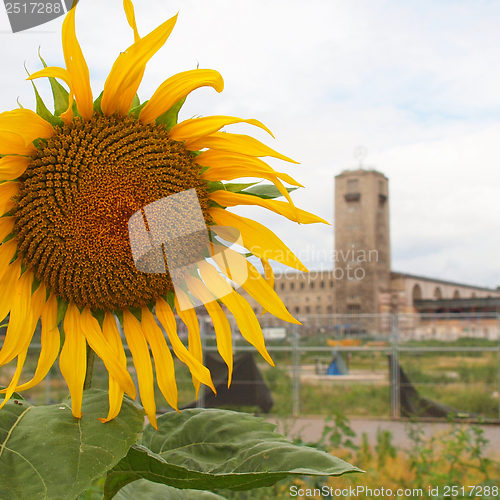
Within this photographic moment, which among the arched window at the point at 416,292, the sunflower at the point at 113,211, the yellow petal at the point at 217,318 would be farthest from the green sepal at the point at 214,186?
the arched window at the point at 416,292

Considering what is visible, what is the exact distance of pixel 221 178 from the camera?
0.78 m

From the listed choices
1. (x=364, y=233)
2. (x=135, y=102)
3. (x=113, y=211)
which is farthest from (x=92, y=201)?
(x=364, y=233)

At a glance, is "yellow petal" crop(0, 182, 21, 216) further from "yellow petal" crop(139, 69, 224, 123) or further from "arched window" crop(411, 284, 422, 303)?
"arched window" crop(411, 284, 422, 303)

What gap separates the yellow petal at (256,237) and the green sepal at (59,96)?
206 mm

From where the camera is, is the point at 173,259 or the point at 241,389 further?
the point at 241,389

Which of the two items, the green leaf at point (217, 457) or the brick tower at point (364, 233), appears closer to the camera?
the green leaf at point (217, 457)

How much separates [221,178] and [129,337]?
22 centimetres

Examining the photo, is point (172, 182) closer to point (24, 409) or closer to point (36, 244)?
point (36, 244)

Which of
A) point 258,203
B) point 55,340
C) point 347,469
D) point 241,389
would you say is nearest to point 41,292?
point 55,340

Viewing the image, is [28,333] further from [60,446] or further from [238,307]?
[238,307]

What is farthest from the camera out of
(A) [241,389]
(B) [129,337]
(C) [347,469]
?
(A) [241,389]

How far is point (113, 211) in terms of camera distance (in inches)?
28.9

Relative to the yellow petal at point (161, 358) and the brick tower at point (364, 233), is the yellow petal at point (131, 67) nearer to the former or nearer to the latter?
the yellow petal at point (161, 358)

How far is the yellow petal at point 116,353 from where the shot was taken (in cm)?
71
